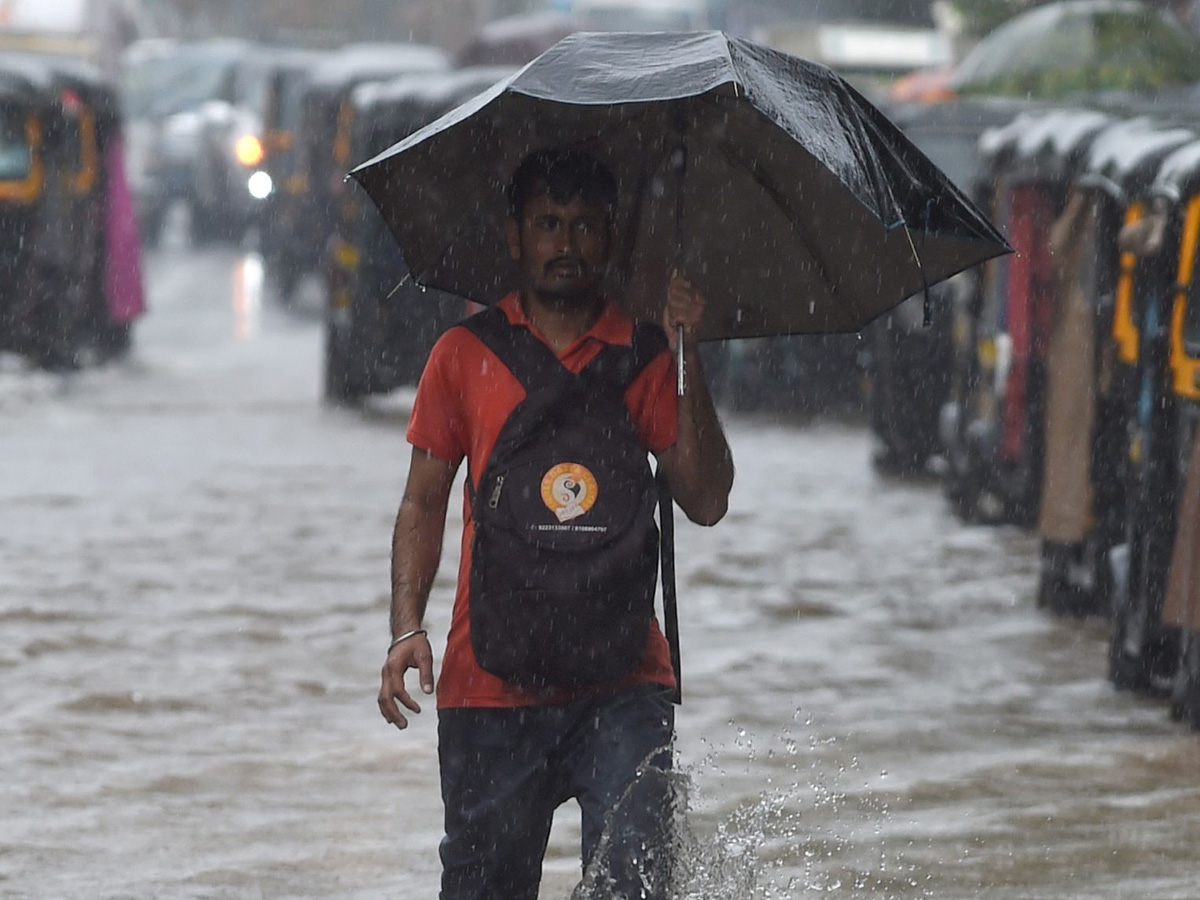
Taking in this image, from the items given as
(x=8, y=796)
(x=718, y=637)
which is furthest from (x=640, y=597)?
(x=718, y=637)

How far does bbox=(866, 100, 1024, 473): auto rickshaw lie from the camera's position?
47.0 ft

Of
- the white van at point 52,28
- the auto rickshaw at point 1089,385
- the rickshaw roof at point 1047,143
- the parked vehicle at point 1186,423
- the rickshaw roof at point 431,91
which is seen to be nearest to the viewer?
the parked vehicle at point 1186,423

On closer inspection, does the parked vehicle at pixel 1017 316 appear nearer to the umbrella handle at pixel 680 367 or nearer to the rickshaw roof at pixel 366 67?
the umbrella handle at pixel 680 367

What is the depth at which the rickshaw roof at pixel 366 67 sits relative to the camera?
27438 mm

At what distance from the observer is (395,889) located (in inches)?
237

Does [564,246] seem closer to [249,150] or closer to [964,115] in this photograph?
[964,115]

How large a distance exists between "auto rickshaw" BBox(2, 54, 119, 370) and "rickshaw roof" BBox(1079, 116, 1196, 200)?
36.3ft

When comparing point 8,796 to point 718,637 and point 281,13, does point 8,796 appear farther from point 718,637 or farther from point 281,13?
point 281,13

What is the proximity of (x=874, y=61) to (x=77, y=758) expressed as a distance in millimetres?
23187

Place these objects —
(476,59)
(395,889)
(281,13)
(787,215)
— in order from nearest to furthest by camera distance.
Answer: (787,215) → (395,889) → (476,59) → (281,13)

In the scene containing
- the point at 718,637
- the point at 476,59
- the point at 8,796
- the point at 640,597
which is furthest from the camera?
the point at 476,59

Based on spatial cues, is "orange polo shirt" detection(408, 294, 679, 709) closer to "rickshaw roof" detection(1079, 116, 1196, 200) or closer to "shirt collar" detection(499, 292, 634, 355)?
"shirt collar" detection(499, 292, 634, 355)

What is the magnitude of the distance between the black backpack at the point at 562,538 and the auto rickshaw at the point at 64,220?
15410 mm

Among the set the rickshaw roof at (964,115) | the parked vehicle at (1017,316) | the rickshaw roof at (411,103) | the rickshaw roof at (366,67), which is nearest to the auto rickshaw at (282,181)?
the rickshaw roof at (366,67)
